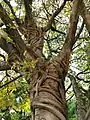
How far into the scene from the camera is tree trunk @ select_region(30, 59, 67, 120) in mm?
2459

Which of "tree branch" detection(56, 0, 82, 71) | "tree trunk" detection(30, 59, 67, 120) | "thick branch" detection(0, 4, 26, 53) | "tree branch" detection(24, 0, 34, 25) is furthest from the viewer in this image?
"tree branch" detection(24, 0, 34, 25)

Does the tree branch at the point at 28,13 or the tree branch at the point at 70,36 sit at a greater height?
the tree branch at the point at 28,13

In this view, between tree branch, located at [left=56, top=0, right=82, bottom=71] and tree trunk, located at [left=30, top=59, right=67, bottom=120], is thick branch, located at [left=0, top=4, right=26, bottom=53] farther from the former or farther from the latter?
tree branch, located at [left=56, top=0, right=82, bottom=71]

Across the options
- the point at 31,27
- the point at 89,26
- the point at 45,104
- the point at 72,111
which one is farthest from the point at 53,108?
the point at 72,111

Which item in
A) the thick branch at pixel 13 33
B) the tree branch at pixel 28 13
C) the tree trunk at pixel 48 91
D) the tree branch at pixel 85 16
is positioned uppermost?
the tree branch at pixel 28 13

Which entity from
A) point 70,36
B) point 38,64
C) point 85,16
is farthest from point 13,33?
point 85,16

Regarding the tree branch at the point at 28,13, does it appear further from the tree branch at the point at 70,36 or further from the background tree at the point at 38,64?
the tree branch at the point at 70,36

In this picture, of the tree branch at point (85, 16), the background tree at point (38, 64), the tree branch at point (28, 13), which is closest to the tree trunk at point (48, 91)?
the background tree at point (38, 64)

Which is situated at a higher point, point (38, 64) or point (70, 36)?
point (70, 36)

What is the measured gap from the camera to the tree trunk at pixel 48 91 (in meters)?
2.46

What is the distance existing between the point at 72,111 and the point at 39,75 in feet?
18.9

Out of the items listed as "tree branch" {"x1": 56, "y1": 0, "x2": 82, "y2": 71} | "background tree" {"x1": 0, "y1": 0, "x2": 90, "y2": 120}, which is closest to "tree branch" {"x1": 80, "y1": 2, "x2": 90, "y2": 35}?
"background tree" {"x1": 0, "y1": 0, "x2": 90, "y2": 120}

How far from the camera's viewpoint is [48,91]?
2666 millimetres

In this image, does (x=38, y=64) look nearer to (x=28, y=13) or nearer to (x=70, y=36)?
(x=70, y=36)
